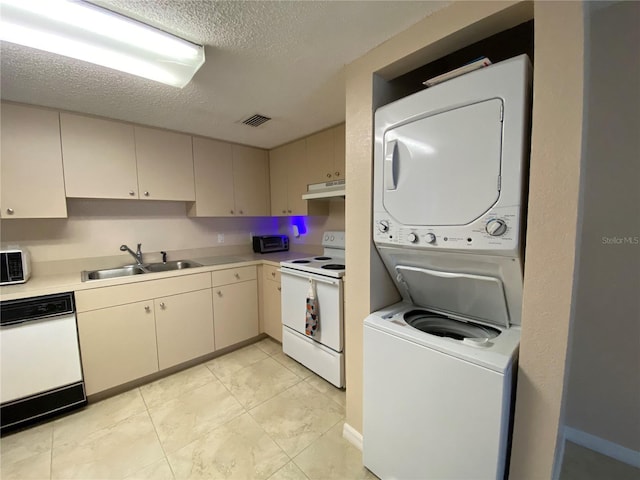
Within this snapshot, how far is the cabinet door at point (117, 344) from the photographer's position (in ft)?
6.18

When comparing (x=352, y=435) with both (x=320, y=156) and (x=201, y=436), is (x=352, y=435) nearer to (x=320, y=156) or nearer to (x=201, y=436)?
(x=201, y=436)

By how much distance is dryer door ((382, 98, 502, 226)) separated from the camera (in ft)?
3.19

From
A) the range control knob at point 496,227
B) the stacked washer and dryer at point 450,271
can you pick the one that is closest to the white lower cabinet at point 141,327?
the stacked washer and dryer at point 450,271

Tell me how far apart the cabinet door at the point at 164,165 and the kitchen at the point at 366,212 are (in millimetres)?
292

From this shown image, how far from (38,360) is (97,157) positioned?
1.52m

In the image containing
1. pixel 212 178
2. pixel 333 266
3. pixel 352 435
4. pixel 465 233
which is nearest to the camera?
pixel 465 233

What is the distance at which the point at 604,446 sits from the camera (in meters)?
1.43

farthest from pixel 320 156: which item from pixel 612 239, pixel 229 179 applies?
pixel 612 239

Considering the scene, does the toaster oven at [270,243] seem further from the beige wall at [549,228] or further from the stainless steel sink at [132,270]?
the beige wall at [549,228]

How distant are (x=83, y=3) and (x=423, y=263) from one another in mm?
1778

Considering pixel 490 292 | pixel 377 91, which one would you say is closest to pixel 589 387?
pixel 490 292

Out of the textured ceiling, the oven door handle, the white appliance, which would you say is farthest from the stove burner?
the textured ceiling
